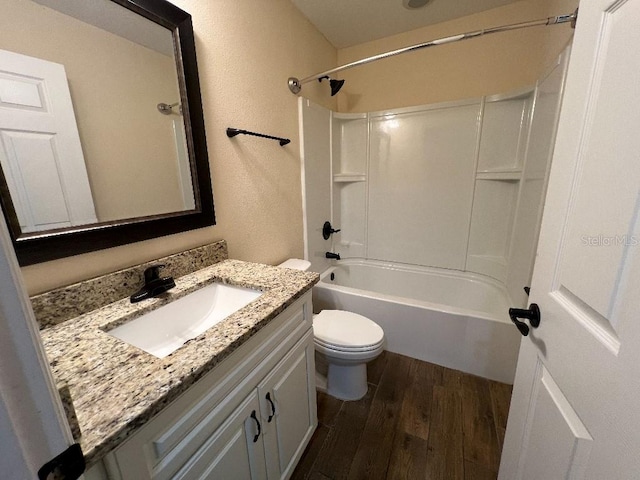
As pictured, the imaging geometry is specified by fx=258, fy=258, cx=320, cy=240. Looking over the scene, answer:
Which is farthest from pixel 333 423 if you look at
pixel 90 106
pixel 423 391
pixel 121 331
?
pixel 90 106

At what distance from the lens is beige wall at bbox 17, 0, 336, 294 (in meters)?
1.04

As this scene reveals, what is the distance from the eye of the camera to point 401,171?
239 cm

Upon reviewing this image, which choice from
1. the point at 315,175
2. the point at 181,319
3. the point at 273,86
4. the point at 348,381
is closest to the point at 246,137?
the point at 273,86

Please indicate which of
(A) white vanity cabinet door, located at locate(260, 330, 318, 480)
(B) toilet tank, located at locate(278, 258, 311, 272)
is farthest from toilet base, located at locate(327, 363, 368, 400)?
(B) toilet tank, located at locate(278, 258, 311, 272)

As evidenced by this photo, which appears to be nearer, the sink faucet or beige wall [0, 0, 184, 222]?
beige wall [0, 0, 184, 222]

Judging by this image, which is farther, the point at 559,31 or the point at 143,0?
the point at 559,31

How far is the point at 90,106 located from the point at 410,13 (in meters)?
2.11

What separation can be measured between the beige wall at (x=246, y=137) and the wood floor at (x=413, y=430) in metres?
1.03

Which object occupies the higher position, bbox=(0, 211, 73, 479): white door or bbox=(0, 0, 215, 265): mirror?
bbox=(0, 0, 215, 265): mirror

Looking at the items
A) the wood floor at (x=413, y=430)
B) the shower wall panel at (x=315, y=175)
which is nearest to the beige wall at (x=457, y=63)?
the shower wall panel at (x=315, y=175)

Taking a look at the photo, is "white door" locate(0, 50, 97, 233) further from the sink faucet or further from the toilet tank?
the toilet tank

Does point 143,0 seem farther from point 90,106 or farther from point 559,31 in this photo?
point 559,31

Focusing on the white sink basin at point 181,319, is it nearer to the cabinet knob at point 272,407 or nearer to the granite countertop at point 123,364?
the granite countertop at point 123,364

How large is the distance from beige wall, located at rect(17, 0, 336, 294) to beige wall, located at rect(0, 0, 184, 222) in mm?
174
